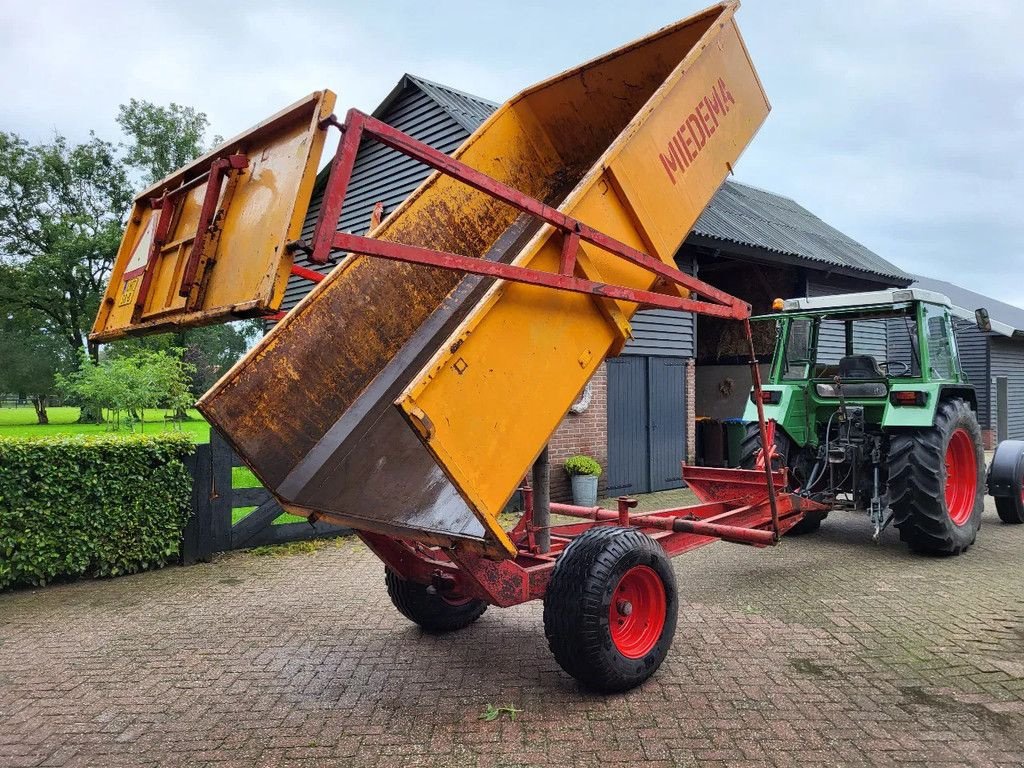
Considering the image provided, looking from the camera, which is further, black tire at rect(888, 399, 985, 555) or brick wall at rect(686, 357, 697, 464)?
brick wall at rect(686, 357, 697, 464)

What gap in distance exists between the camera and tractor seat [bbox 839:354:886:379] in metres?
6.90

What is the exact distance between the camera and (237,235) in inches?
108

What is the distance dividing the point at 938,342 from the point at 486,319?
579 cm

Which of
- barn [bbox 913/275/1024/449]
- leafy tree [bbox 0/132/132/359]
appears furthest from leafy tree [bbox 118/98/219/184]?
barn [bbox 913/275/1024/449]

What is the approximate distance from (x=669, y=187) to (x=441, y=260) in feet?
5.62

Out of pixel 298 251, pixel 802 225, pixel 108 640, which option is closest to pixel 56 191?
pixel 802 225

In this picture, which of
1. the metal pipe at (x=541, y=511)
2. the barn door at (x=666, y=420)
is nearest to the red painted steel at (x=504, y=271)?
the metal pipe at (x=541, y=511)

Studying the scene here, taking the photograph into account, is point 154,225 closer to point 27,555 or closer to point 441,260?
point 441,260

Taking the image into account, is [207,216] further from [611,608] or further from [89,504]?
[89,504]

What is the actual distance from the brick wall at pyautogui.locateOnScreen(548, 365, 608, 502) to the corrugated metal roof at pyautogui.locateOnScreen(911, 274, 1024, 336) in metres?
22.5

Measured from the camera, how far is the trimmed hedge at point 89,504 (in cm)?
553

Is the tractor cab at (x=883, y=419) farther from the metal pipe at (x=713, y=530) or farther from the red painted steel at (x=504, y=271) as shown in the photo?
→ the red painted steel at (x=504, y=271)

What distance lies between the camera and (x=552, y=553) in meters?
4.11

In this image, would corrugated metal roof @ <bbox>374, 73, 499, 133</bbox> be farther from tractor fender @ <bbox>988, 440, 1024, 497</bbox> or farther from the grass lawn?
tractor fender @ <bbox>988, 440, 1024, 497</bbox>
